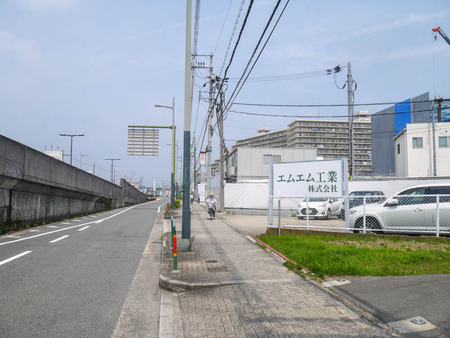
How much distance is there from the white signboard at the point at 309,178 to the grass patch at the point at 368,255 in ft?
5.90

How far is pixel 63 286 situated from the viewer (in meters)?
5.79

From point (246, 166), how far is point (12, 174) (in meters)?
31.8

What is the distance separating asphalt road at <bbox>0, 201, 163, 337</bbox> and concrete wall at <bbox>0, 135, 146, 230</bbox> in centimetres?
362

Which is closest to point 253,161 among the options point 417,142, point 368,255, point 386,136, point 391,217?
point 417,142

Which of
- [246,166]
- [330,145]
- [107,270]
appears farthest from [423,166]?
[330,145]

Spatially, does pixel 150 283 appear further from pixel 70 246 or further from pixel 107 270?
pixel 70 246

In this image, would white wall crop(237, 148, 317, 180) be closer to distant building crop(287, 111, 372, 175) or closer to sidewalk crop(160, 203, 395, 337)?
sidewalk crop(160, 203, 395, 337)

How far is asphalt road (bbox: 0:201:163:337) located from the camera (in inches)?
162

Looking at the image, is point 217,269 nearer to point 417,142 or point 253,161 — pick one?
point 253,161

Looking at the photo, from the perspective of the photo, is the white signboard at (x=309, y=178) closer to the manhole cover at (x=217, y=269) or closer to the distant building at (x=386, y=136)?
the manhole cover at (x=217, y=269)

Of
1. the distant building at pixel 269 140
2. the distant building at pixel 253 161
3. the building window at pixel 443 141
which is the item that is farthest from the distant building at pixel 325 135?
the building window at pixel 443 141

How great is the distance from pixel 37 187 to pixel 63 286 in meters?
12.2

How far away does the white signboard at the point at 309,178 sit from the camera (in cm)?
1177

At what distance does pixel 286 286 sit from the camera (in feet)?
18.9
